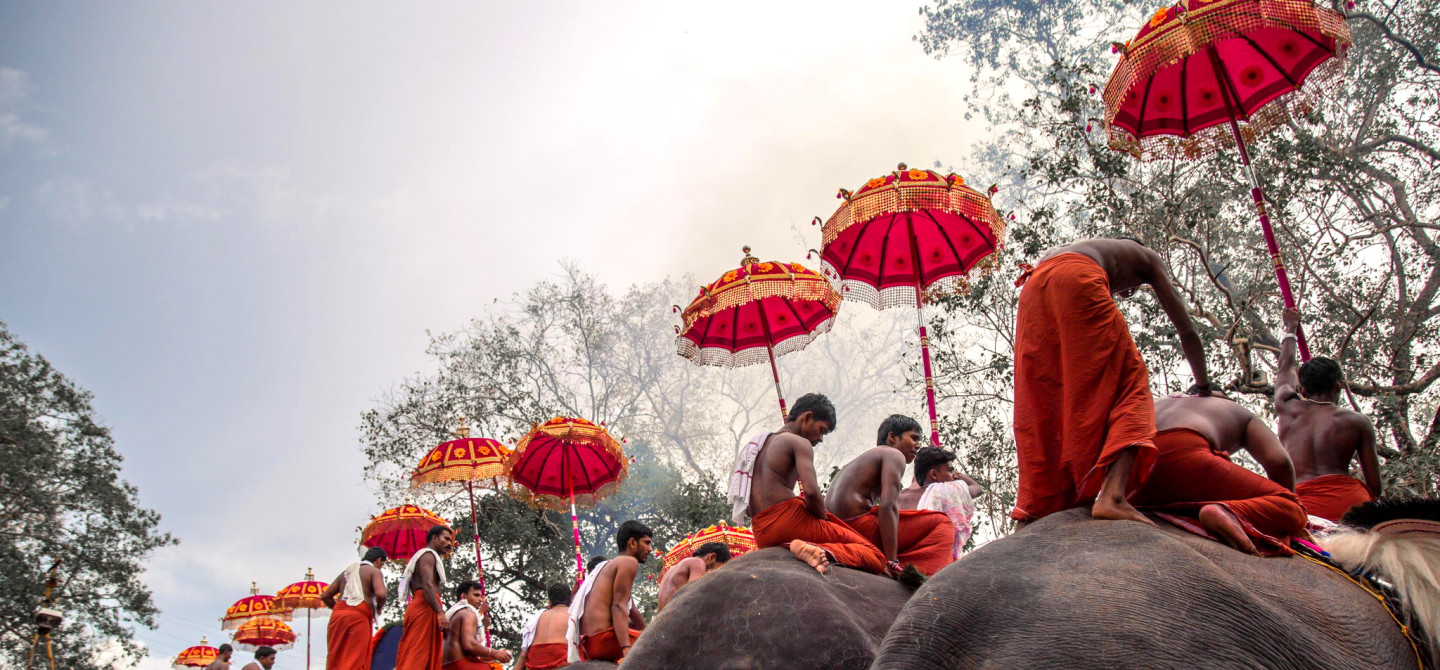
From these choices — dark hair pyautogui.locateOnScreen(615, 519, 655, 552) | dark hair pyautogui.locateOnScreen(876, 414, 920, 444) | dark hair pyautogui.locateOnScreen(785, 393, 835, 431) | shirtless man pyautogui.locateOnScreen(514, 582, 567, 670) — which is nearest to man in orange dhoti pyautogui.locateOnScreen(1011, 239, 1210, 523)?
dark hair pyautogui.locateOnScreen(785, 393, 835, 431)

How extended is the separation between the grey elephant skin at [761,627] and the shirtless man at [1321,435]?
2.25 m

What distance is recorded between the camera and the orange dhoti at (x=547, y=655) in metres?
7.46

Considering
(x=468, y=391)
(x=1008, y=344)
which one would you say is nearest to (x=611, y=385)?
(x=468, y=391)

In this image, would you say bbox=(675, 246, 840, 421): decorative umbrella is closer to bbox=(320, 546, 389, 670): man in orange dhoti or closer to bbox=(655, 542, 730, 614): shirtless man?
bbox=(655, 542, 730, 614): shirtless man

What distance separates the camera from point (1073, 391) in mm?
2633

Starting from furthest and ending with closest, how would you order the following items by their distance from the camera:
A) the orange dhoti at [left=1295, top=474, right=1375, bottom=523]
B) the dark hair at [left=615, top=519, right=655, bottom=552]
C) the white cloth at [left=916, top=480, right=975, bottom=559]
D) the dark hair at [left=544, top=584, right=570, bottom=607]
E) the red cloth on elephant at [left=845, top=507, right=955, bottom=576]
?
1. the dark hair at [left=544, top=584, right=570, bottom=607]
2. the dark hair at [left=615, top=519, right=655, bottom=552]
3. the white cloth at [left=916, top=480, right=975, bottom=559]
4. the red cloth on elephant at [left=845, top=507, right=955, bottom=576]
5. the orange dhoti at [left=1295, top=474, right=1375, bottom=523]

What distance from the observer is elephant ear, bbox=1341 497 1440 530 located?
2.41 metres

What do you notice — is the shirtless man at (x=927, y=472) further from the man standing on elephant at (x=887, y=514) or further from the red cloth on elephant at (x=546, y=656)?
the red cloth on elephant at (x=546, y=656)

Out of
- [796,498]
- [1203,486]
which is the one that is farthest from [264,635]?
[1203,486]

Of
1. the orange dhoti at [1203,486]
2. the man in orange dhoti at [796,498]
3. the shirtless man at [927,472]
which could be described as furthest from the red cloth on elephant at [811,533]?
the orange dhoti at [1203,486]

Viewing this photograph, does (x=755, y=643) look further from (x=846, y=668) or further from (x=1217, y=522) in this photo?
(x=1217, y=522)

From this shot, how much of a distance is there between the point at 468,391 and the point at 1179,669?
19790 millimetres

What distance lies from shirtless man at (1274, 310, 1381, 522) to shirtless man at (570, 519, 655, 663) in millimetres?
3762

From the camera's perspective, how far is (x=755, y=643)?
11.3 feet
